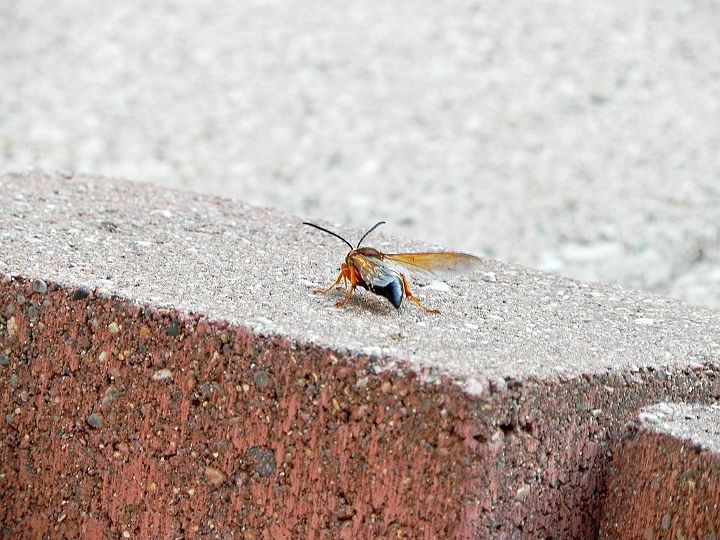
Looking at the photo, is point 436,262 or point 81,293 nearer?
point 81,293

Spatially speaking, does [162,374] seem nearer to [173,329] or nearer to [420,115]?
[173,329]

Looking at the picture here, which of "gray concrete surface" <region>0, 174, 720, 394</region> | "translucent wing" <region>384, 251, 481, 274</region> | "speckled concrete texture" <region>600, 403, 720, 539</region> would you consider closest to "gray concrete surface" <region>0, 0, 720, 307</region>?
"gray concrete surface" <region>0, 174, 720, 394</region>

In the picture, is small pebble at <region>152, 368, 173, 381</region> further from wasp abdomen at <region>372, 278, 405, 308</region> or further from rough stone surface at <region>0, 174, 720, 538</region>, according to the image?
wasp abdomen at <region>372, 278, 405, 308</region>

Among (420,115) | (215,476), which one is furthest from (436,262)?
(420,115)

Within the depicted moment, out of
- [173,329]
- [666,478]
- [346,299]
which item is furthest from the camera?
[346,299]

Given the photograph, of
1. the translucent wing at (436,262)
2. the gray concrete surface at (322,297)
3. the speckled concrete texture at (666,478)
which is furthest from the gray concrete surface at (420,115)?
the speckled concrete texture at (666,478)

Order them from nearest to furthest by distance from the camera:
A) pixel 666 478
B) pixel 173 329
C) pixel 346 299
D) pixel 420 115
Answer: pixel 666 478
pixel 173 329
pixel 346 299
pixel 420 115

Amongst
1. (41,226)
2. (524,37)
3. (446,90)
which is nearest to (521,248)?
(446,90)

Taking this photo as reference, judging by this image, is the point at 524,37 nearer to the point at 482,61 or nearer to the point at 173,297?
the point at 482,61
